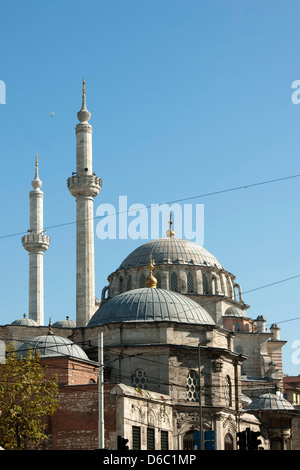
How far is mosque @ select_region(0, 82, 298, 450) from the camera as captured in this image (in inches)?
1405

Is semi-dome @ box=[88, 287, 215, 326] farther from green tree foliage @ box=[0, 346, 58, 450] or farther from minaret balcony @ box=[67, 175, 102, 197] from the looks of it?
minaret balcony @ box=[67, 175, 102, 197]

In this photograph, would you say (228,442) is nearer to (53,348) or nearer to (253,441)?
(53,348)

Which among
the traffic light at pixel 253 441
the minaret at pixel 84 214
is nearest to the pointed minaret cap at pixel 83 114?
the minaret at pixel 84 214

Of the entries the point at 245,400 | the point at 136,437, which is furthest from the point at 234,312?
the point at 136,437

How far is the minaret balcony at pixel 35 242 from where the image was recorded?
63.6 meters

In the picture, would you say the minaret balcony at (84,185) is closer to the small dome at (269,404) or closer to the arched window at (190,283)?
the arched window at (190,283)

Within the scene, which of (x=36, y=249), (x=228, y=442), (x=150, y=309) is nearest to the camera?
(x=228, y=442)

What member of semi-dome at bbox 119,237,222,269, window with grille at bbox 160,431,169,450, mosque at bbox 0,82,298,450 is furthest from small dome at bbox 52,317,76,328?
window with grille at bbox 160,431,169,450

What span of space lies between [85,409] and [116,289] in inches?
1002

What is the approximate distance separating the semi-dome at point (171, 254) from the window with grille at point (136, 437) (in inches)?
959

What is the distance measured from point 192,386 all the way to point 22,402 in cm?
1153

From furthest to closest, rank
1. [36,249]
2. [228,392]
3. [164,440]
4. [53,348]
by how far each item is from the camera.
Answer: [36,249]
[228,392]
[53,348]
[164,440]

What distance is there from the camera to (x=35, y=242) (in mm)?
63594
